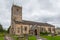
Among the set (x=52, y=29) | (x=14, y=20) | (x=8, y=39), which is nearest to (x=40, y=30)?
(x=52, y=29)

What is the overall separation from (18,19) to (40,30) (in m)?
11.7

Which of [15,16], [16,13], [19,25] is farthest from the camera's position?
[16,13]

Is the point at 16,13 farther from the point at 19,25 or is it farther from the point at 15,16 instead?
the point at 19,25

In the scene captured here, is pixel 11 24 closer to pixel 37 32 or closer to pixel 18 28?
pixel 18 28

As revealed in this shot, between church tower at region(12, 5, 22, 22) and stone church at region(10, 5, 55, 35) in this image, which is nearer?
stone church at region(10, 5, 55, 35)

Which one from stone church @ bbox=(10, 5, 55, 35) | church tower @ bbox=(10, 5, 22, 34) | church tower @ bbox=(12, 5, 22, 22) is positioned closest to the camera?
stone church @ bbox=(10, 5, 55, 35)

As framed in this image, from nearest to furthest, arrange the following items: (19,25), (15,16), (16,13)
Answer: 1. (19,25)
2. (15,16)
3. (16,13)

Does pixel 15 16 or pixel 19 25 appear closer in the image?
pixel 19 25

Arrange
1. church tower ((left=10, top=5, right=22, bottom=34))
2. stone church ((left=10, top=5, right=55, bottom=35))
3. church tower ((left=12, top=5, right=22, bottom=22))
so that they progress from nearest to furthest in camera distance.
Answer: stone church ((left=10, top=5, right=55, bottom=35))
church tower ((left=10, top=5, right=22, bottom=34))
church tower ((left=12, top=5, right=22, bottom=22))

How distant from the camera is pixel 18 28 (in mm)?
61531

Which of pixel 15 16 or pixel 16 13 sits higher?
pixel 16 13

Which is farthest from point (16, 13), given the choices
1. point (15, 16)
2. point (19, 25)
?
point (19, 25)

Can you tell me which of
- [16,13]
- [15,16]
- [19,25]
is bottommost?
[19,25]

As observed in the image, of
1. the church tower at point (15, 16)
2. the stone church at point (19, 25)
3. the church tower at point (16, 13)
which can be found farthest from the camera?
the church tower at point (16, 13)
